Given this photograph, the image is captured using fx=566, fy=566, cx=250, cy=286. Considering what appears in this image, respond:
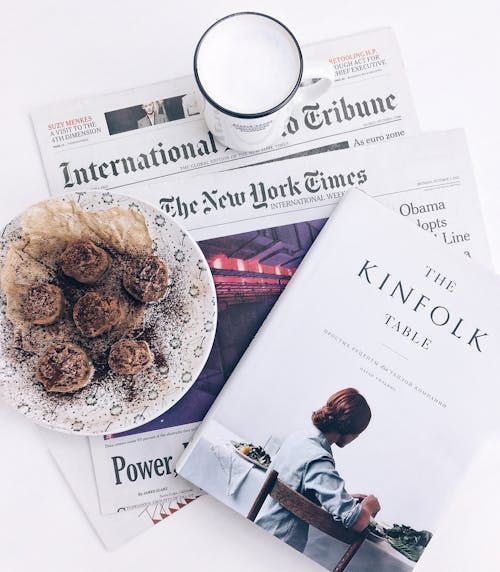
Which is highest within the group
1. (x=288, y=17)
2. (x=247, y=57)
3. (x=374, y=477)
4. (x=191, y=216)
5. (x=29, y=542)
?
(x=288, y=17)

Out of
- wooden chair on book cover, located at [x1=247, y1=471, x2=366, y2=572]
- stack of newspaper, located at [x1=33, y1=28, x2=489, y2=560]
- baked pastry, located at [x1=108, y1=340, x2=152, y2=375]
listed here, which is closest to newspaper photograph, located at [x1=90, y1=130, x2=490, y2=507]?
stack of newspaper, located at [x1=33, y1=28, x2=489, y2=560]

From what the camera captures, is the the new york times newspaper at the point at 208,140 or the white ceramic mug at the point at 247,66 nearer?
the white ceramic mug at the point at 247,66

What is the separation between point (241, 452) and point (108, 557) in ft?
0.66

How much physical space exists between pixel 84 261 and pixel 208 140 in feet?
0.71

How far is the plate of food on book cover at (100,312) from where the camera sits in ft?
2.07

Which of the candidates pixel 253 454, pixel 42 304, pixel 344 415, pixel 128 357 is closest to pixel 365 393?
pixel 344 415

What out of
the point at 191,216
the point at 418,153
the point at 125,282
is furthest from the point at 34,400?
the point at 418,153

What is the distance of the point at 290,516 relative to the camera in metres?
0.65

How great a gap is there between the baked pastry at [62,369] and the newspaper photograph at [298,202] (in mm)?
177

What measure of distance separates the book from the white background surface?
54mm

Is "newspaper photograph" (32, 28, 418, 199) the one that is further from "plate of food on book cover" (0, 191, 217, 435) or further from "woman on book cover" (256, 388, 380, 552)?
"woman on book cover" (256, 388, 380, 552)

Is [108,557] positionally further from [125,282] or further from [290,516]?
[125,282]

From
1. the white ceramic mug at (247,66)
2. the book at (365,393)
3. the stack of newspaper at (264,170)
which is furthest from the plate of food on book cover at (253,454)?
the white ceramic mug at (247,66)

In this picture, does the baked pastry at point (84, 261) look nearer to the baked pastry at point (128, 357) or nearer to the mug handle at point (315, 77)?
the baked pastry at point (128, 357)
